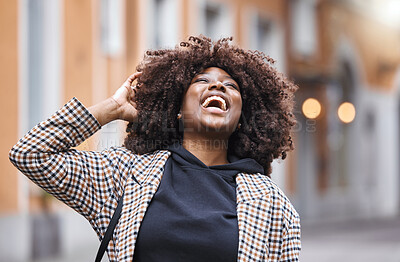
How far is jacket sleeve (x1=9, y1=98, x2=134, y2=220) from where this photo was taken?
3.13 metres

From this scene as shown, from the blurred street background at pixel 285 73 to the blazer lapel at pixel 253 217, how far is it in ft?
5.06

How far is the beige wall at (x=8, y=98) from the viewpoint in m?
10.1

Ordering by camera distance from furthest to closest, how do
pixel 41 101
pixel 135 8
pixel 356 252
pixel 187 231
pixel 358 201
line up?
pixel 358 201, pixel 135 8, pixel 356 252, pixel 41 101, pixel 187 231

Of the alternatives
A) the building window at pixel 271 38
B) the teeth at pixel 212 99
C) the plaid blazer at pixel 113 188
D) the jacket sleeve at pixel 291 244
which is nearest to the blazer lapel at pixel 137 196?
the plaid blazer at pixel 113 188

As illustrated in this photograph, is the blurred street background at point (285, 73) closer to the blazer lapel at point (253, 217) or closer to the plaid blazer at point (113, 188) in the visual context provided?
the plaid blazer at point (113, 188)

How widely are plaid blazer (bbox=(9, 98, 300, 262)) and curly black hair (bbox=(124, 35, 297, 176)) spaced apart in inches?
10.4

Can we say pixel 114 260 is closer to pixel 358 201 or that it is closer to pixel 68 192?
pixel 68 192

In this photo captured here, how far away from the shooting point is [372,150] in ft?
90.9

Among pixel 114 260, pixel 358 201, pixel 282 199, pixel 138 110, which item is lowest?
pixel 358 201

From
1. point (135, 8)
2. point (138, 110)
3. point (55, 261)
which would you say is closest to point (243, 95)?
point (138, 110)

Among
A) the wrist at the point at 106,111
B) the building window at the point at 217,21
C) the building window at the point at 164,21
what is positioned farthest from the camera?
the building window at the point at 217,21

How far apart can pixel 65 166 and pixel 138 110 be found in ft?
1.64

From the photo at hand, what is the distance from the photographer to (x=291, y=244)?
126 inches

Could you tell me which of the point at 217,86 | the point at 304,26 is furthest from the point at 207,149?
the point at 304,26
